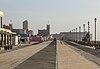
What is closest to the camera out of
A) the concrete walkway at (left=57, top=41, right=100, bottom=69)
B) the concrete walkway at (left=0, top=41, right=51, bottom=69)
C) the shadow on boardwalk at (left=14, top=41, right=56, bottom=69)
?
the concrete walkway at (left=57, top=41, right=100, bottom=69)

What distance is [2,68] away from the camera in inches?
959

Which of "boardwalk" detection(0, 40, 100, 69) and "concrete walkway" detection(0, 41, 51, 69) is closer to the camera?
"boardwalk" detection(0, 40, 100, 69)

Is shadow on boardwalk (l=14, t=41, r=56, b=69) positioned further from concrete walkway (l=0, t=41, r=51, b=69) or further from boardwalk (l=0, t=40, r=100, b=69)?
concrete walkway (l=0, t=41, r=51, b=69)

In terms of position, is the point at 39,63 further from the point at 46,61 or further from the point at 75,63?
the point at 75,63

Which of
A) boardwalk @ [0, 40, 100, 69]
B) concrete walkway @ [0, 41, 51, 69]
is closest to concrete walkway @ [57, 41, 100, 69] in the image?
boardwalk @ [0, 40, 100, 69]

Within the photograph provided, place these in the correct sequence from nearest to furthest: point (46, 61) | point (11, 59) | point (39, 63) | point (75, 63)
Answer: point (75, 63)
point (39, 63)
point (46, 61)
point (11, 59)

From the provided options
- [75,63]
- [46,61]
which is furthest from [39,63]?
[75,63]

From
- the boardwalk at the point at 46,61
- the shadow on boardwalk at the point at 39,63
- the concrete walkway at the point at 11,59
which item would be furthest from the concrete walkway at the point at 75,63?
the concrete walkway at the point at 11,59

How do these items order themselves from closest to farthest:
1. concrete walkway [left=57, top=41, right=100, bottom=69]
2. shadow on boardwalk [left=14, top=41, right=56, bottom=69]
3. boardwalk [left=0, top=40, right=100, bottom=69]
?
concrete walkway [left=57, top=41, right=100, bottom=69] < shadow on boardwalk [left=14, top=41, right=56, bottom=69] < boardwalk [left=0, top=40, right=100, bottom=69]

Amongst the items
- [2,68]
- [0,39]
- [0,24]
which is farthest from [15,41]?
[2,68]

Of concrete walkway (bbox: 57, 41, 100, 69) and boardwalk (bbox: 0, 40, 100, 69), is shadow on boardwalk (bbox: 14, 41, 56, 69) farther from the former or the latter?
concrete walkway (bbox: 57, 41, 100, 69)

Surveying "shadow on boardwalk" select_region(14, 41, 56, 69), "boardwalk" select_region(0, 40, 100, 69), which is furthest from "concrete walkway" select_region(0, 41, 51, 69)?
"shadow on boardwalk" select_region(14, 41, 56, 69)

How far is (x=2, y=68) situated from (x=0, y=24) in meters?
61.5

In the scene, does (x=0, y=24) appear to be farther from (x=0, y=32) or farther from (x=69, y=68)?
(x=69, y=68)
